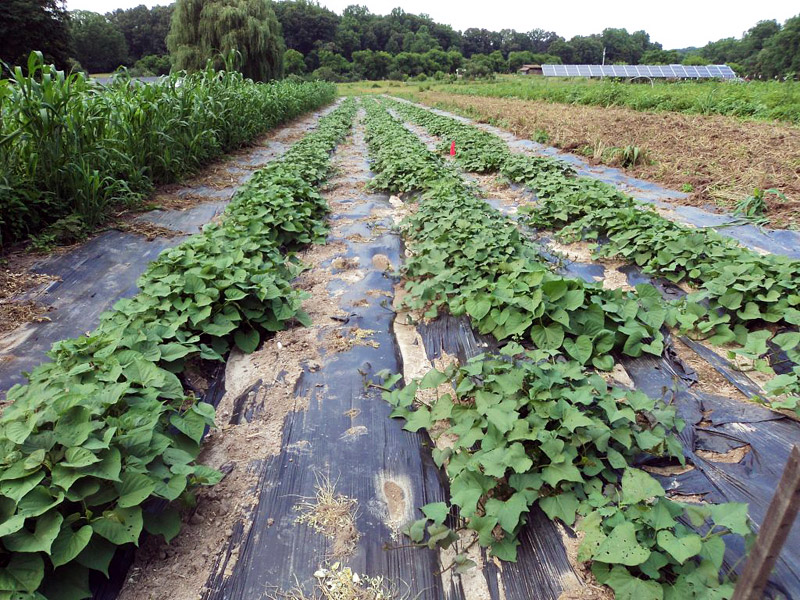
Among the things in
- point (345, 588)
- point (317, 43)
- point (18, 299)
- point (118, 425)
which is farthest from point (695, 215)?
point (317, 43)

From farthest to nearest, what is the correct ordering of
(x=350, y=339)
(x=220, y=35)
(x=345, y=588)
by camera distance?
(x=220, y=35) → (x=350, y=339) → (x=345, y=588)

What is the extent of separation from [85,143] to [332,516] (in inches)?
182

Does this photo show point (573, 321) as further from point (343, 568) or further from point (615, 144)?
point (615, 144)

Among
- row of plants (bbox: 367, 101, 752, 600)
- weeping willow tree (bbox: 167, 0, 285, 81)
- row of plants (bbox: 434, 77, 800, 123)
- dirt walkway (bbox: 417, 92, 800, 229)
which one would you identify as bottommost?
row of plants (bbox: 367, 101, 752, 600)

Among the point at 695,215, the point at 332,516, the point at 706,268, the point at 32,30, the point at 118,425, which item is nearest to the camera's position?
the point at 118,425

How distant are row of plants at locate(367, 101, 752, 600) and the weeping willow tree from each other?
66.3ft

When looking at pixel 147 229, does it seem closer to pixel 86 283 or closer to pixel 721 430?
pixel 86 283

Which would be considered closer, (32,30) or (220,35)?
(220,35)

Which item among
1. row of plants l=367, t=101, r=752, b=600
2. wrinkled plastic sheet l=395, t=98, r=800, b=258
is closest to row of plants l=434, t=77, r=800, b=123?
wrinkled plastic sheet l=395, t=98, r=800, b=258

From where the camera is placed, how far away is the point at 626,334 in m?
2.59

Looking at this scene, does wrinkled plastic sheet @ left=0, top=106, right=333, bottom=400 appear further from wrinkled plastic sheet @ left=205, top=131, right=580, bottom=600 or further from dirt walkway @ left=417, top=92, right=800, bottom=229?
dirt walkway @ left=417, top=92, right=800, bottom=229

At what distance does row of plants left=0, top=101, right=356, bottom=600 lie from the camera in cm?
137

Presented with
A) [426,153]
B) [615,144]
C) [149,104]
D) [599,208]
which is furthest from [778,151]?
[149,104]

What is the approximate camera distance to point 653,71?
114 ft
